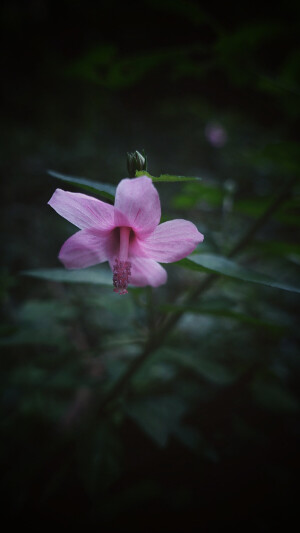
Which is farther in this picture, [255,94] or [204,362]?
[255,94]

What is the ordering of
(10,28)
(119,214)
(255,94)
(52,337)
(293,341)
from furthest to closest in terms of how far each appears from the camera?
(10,28)
(255,94)
(293,341)
(52,337)
(119,214)

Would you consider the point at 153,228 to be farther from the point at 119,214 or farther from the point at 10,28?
the point at 10,28

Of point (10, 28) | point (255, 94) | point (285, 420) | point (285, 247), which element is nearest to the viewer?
point (285, 247)

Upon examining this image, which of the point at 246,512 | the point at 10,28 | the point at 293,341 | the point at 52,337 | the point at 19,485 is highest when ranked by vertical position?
the point at 10,28

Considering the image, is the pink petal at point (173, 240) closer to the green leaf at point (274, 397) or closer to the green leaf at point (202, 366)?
the green leaf at point (202, 366)

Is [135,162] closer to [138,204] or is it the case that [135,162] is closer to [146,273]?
[138,204]

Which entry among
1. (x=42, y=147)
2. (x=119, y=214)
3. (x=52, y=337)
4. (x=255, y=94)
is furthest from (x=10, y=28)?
(x=119, y=214)

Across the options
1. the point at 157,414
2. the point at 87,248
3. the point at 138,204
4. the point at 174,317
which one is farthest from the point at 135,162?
the point at 157,414

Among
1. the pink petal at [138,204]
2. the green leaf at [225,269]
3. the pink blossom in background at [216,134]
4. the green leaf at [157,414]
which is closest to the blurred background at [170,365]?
the green leaf at [157,414]
